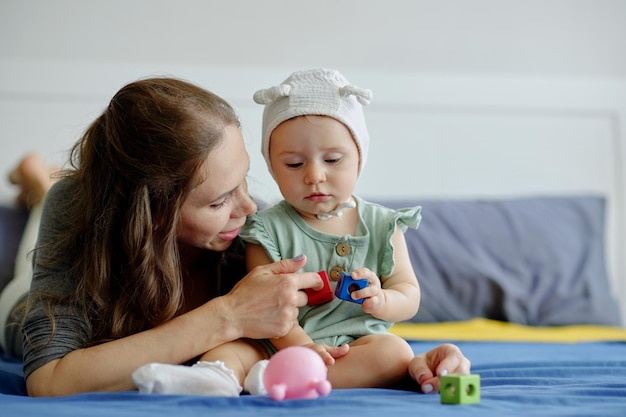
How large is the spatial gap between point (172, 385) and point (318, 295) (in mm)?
309

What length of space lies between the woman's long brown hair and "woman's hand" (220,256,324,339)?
0.12 metres

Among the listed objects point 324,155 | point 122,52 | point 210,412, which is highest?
point 122,52

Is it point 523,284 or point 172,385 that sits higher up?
point 523,284

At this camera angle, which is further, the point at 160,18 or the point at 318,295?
the point at 160,18

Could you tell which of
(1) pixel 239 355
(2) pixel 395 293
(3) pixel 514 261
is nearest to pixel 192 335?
(1) pixel 239 355

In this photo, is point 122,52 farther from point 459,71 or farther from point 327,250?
point 327,250

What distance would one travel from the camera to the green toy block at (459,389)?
107 cm

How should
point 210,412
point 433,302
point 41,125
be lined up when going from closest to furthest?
point 210,412 → point 433,302 → point 41,125

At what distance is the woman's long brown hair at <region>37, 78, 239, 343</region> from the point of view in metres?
1.29

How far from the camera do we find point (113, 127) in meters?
1.32

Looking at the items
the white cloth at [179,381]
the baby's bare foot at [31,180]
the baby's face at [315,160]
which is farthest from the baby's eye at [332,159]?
the baby's bare foot at [31,180]

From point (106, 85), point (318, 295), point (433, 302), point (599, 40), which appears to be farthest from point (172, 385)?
point (599, 40)

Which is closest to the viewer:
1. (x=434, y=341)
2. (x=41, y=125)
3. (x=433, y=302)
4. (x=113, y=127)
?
(x=113, y=127)

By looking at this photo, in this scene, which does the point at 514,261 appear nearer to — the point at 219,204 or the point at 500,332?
the point at 500,332
